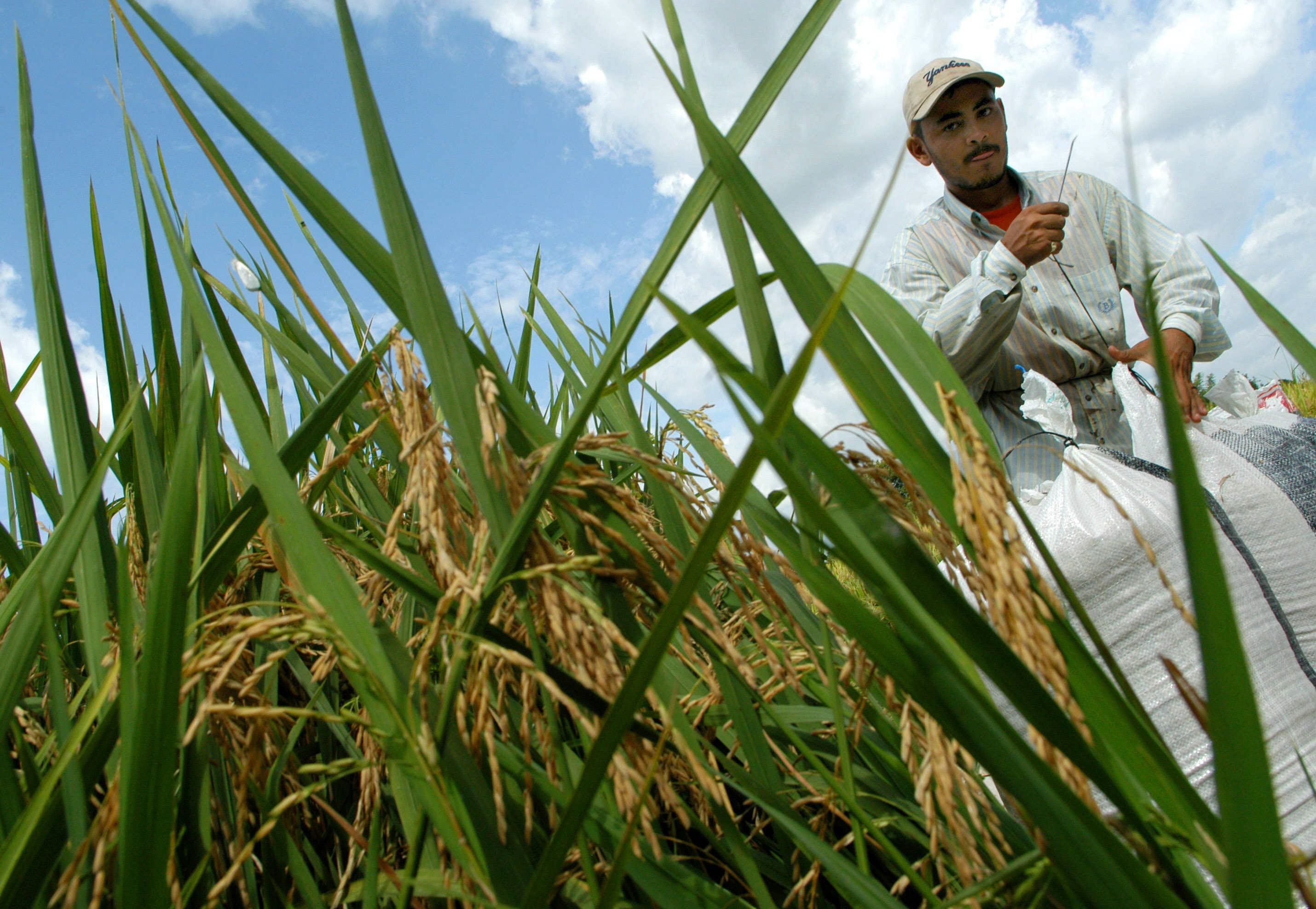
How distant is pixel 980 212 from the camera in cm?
271

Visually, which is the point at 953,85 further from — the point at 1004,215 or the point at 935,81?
the point at 1004,215

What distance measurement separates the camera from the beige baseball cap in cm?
250

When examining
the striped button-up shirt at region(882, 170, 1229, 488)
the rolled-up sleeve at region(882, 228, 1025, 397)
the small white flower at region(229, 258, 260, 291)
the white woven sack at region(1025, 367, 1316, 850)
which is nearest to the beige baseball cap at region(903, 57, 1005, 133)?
the striped button-up shirt at region(882, 170, 1229, 488)

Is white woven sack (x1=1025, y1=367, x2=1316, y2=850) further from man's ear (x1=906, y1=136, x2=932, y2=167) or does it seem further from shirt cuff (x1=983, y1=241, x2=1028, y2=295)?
man's ear (x1=906, y1=136, x2=932, y2=167)

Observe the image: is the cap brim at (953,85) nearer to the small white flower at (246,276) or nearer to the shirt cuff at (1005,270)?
the shirt cuff at (1005,270)

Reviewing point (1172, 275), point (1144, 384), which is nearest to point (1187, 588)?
point (1144, 384)

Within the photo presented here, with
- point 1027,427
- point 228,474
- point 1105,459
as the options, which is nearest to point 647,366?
point 228,474

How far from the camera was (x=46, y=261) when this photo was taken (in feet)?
2.56

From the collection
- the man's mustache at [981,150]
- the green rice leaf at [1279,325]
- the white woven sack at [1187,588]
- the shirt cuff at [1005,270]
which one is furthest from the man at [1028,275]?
the green rice leaf at [1279,325]

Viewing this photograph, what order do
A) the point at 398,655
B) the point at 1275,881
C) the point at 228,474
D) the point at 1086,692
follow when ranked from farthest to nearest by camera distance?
the point at 228,474
the point at 398,655
the point at 1086,692
the point at 1275,881

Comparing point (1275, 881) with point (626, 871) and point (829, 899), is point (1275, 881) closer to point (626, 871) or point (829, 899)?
point (626, 871)

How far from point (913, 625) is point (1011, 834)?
35 cm

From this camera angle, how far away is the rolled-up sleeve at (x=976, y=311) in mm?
2053

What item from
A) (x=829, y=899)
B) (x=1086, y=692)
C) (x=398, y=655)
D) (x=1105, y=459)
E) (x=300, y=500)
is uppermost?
(x=300, y=500)
